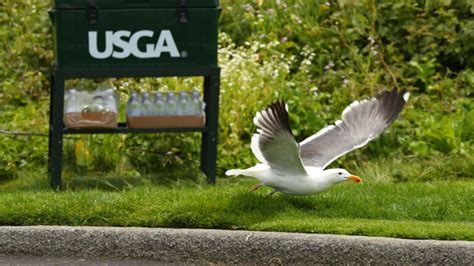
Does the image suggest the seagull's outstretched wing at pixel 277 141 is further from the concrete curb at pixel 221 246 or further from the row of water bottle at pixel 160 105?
the row of water bottle at pixel 160 105

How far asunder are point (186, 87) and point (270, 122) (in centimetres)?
297

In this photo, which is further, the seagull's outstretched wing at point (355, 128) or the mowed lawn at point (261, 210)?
the seagull's outstretched wing at point (355, 128)

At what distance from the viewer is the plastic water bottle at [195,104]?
823 centimetres

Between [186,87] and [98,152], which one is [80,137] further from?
[186,87]

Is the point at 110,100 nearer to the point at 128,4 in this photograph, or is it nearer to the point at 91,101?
the point at 91,101

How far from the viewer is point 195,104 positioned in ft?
27.0

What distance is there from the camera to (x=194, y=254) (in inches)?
253

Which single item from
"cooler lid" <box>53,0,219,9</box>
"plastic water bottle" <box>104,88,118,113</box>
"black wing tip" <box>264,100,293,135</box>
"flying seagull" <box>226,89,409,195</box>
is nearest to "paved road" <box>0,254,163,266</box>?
"flying seagull" <box>226,89,409,195</box>

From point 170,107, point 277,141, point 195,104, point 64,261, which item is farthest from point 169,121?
point 64,261

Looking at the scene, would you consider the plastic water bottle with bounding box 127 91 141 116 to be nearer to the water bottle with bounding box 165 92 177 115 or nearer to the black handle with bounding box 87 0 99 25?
the water bottle with bounding box 165 92 177 115

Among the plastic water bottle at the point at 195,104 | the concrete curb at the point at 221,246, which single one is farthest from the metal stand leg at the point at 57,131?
the concrete curb at the point at 221,246

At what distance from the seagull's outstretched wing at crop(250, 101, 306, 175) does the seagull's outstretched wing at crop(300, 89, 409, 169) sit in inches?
18.8

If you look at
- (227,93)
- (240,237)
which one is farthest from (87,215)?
(227,93)

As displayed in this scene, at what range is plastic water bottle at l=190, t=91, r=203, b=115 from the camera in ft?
27.0
